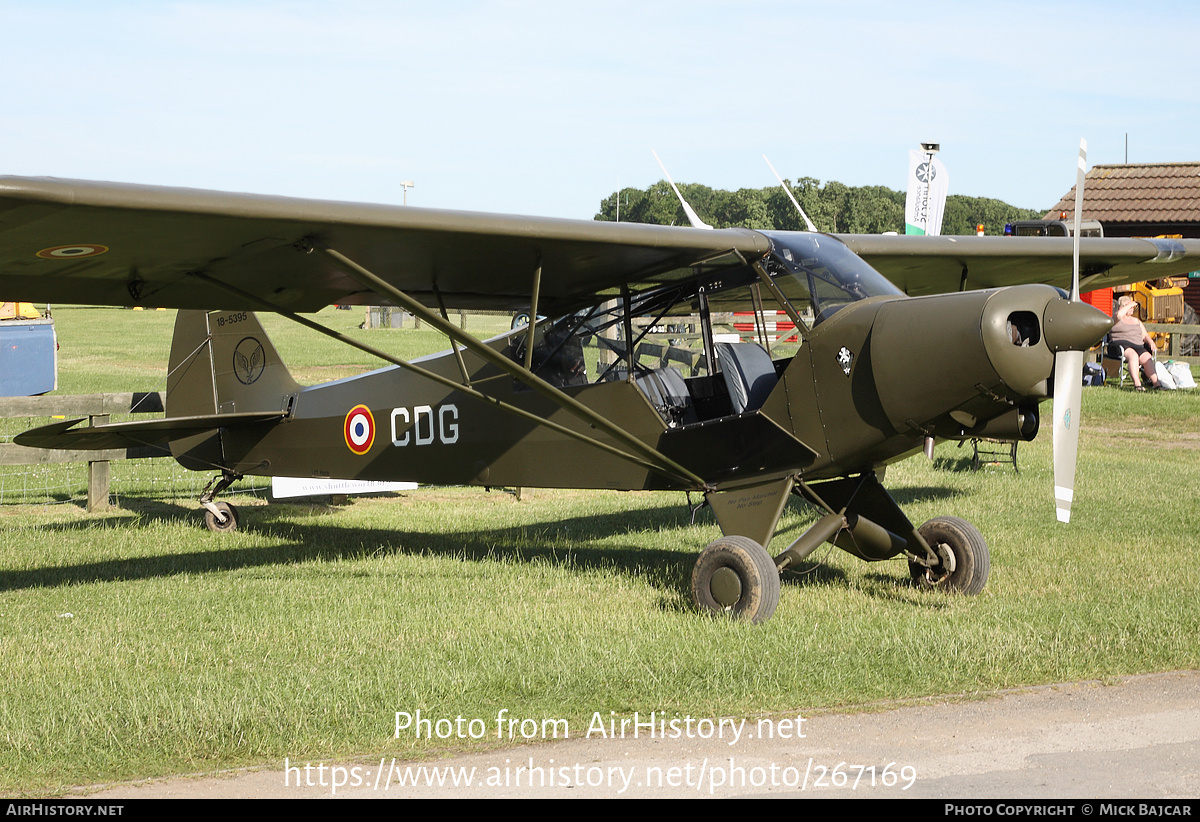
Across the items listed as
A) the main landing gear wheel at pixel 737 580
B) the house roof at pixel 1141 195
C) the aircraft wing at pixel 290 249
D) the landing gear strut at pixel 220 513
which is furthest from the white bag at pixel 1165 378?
the landing gear strut at pixel 220 513

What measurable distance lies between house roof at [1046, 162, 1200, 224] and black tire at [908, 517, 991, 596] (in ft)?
78.9

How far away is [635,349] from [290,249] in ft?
8.33

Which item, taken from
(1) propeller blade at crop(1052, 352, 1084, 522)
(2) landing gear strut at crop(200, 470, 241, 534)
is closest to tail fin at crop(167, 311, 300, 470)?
(2) landing gear strut at crop(200, 470, 241, 534)

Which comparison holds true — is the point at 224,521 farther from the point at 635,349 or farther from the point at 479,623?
the point at 635,349

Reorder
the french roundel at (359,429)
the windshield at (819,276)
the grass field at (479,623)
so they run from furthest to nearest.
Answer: the french roundel at (359,429), the windshield at (819,276), the grass field at (479,623)

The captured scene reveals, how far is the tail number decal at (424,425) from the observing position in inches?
357

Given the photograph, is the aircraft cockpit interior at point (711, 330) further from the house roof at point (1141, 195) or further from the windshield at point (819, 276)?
the house roof at point (1141, 195)

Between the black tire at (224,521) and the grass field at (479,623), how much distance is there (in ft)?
0.78

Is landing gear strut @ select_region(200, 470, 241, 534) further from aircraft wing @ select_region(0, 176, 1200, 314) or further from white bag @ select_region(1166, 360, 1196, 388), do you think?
white bag @ select_region(1166, 360, 1196, 388)

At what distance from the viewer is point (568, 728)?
189 inches

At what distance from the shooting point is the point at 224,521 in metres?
10.7
